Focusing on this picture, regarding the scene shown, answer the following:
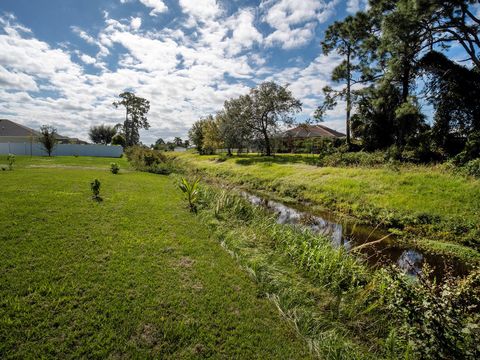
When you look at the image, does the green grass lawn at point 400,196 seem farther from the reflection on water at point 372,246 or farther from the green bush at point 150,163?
the green bush at point 150,163

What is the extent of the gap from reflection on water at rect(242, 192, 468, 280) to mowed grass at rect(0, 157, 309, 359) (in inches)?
106

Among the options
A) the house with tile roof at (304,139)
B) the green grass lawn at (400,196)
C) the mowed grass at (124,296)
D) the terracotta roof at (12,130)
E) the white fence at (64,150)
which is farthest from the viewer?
the terracotta roof at (12,130)

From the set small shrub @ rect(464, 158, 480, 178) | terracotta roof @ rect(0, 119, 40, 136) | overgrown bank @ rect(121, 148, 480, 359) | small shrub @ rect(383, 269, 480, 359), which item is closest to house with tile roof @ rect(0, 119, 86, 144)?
terracotta roof @ rect(0, 119, 40, 136)

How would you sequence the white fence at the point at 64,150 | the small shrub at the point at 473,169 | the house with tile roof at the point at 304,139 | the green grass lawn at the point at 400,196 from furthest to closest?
the house with tile roof at the point at 304,139, the white fence at the point at 64,150, the small shrub at the point at 473,169, the green grass lawn at the point at 400,196

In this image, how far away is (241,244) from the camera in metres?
6.36

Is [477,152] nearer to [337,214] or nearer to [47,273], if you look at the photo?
[337,214]

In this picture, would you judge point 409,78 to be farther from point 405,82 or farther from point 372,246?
point 372,246

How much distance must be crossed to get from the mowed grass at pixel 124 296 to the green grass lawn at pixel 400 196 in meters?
4.31

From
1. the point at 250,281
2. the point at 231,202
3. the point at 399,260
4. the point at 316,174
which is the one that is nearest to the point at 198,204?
the point at 231,202

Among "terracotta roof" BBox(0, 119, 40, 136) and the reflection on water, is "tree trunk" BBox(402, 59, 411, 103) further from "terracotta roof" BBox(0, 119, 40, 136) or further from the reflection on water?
"terracotta roof" BBox(0, 119, 40, 136)

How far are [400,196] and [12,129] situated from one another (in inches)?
2195

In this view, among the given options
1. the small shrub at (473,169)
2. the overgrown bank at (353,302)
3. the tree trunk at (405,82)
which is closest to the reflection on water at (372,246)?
the overgrown bank at (353,302)

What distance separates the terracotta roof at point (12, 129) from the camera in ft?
134

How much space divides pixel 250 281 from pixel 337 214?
25.7 ft
